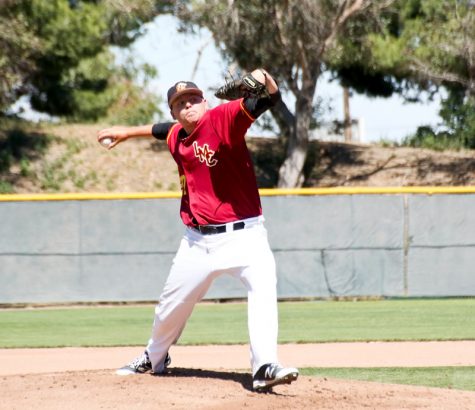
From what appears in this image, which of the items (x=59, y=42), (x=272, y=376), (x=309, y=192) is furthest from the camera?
(x=59, y=42)

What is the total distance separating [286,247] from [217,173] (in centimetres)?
884

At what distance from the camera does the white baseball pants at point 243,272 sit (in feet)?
18.6

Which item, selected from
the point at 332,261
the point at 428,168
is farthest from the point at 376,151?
the point at 332,261

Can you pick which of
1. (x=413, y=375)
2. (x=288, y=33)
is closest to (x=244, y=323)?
(x=413, y=375)

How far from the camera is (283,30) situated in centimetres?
2122

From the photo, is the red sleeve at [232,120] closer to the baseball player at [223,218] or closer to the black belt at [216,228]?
the baseball player at [223,218]

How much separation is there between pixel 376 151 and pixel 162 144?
226 inches

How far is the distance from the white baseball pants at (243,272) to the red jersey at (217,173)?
0.33 feet

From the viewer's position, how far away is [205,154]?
5730 mm

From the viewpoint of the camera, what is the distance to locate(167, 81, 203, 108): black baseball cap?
5752mm

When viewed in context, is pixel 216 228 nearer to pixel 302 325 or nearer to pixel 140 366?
pixel 140 366

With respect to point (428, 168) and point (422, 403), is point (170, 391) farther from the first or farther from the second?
point (428, 168)

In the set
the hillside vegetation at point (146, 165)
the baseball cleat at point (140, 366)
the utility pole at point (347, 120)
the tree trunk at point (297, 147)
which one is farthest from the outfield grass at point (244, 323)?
the utility pole at point (347, 120)

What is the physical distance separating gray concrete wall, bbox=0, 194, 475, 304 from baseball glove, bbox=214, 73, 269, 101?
352 inches
